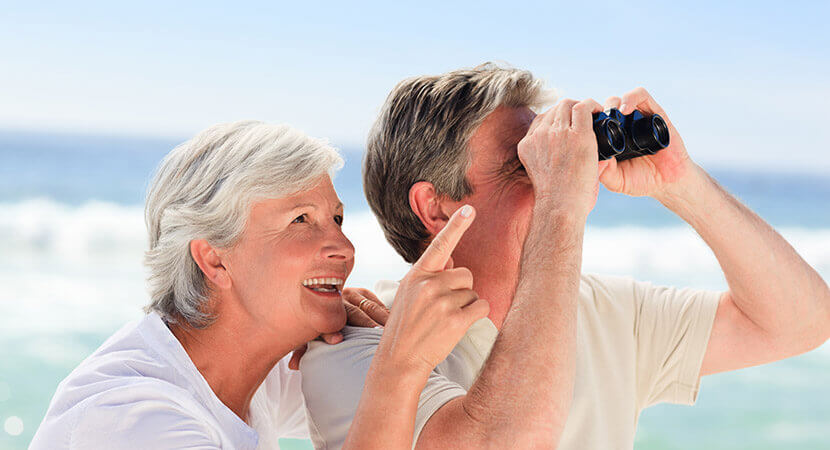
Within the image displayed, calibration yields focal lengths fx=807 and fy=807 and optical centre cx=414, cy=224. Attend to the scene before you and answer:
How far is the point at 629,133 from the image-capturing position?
1655mm

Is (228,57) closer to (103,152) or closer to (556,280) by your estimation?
(103,152)

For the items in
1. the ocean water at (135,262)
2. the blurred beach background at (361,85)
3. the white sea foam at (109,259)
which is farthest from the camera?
the blurred beach background at (361,85)

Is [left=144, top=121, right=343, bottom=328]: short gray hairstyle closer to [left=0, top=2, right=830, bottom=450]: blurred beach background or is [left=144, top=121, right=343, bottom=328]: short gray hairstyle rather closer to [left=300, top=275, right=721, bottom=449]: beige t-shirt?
Result: [left=300, top=275, right=721, bottom=449]: beige t-shirt

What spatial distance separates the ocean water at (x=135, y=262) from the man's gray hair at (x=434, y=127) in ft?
11.7

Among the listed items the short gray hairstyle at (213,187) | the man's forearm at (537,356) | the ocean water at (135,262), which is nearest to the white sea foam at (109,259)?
the ocean water at (135,262)

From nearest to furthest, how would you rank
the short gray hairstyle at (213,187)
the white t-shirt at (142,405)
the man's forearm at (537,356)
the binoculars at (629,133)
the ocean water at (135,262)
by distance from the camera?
the man's forearm at (537,356), the white t-shirt at (142,405), the binoculars at (629,133), the short gray hairstyle at (213,187), the ocean water at (135,262)

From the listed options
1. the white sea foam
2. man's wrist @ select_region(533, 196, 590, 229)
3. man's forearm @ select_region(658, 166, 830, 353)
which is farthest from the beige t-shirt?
the white sea foam

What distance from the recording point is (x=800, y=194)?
12.6m

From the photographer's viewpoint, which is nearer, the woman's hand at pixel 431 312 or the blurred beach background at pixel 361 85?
the woman's hand at pixel 431 312

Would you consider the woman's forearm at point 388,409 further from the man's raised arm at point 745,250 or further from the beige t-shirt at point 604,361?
the man's raised arm at point 745,250

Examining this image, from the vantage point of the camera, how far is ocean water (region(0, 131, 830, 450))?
634cm

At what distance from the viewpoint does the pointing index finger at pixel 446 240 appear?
134 cm

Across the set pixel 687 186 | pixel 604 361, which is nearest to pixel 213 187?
pixel 604 361

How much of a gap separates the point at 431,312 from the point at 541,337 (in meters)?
0.18
